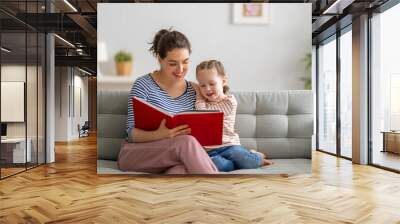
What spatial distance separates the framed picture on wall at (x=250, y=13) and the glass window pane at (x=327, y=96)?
3.75 metres

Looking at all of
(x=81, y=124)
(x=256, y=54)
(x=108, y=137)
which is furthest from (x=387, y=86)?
(x=81, y=124)

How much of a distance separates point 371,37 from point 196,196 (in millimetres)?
4416

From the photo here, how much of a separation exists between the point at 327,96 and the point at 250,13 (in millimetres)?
4484

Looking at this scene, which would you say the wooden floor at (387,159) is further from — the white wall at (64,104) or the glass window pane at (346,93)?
the white wall at (64,104)

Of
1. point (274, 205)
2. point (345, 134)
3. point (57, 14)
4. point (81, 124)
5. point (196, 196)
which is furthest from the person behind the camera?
point (81, 124)

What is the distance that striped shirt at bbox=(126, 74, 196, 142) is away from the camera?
5.06m

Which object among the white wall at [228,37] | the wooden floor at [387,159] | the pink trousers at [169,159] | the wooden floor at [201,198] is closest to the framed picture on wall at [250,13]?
the white wall at [228,37]

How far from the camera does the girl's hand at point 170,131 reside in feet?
16.4

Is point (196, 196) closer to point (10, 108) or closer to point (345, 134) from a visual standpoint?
point (10, 108)

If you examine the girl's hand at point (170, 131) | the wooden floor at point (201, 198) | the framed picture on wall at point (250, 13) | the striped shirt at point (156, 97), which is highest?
the framed picture on wall at point (250, 13)

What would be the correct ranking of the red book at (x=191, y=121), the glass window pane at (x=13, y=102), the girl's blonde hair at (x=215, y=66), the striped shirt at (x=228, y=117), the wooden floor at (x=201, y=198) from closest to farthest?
the wooden floor at (x=201, y=198), the red book at (x=191, y=121), the striped shirt at (x=228, y=117), the girl's blonde hair at (x=215, y=66), the glass window pane at (x=13, y=102)

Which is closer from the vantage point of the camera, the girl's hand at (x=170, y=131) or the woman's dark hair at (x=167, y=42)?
the girl's hand at (x=170, y=131)

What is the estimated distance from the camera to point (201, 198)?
163 inches

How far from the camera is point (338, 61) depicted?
8.39 metres
